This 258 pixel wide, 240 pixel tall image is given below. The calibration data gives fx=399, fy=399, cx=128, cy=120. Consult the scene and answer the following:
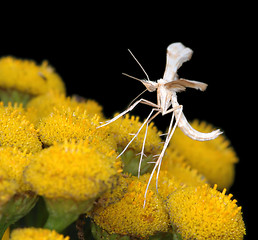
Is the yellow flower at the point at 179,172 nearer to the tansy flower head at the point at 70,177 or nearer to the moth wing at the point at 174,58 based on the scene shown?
the moth wing at the point at 174,58

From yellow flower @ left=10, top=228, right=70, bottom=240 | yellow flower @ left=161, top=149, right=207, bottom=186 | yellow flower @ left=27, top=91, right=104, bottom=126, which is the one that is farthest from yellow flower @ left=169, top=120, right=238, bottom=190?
yellow flower @ left=10, top=228, right=70, bottom=240

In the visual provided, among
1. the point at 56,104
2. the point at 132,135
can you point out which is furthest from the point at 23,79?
the point at 132,135

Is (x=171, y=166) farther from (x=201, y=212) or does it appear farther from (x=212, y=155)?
(x=201, y=212)

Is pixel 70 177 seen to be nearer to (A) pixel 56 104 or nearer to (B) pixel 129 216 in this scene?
(B) pixel 129 216

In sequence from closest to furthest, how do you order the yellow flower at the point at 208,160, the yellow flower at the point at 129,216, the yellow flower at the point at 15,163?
the yellow flower at the point at 15,163 → the yellow flower at the point at 129,216 → the yellow flower at the point at 208,160

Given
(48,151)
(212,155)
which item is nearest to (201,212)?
(48,151)

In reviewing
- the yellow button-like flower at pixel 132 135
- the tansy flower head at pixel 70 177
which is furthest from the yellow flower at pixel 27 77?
the tansy flower head at pixel 70 177
